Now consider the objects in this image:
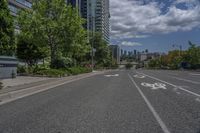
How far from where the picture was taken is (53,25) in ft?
160

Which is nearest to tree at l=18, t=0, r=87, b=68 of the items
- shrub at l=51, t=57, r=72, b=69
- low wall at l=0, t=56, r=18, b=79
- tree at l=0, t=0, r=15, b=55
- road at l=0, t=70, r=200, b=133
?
shrub at l=51, t=57, r=72, b=69

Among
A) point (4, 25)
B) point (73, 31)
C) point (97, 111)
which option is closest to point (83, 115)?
point (97, 111)

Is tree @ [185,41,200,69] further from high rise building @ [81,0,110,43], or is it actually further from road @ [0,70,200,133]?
road @ [0,70,200,133]

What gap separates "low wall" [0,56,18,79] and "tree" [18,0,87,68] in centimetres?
988

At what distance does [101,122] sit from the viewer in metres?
9.91

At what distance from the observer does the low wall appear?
3772 centimetres

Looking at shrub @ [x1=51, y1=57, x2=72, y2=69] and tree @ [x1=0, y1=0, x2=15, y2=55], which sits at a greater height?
tree @ [x1=0, y1=0, x2=15, y2=55]

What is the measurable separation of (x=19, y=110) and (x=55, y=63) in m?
38.4

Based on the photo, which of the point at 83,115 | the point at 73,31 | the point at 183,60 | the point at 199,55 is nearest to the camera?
the point at 83,115

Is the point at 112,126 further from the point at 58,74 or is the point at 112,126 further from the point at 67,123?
the point at 58,74

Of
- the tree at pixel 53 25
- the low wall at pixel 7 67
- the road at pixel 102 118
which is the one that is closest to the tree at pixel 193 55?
the tree at pixel 53 25

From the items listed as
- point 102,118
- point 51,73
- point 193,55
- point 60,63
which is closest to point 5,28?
point 102,118

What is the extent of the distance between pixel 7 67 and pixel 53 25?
11735mm

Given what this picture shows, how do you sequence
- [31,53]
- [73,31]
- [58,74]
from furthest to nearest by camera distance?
[31,53] < [73,31] < [58,74]
